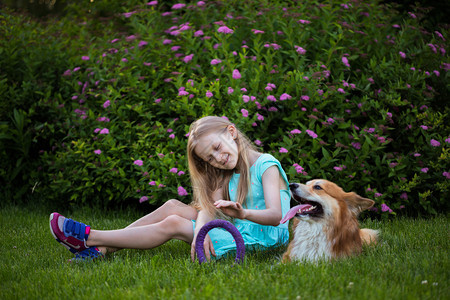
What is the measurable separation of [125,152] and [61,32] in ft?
9.07

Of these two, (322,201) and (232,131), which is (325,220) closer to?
(322,201)

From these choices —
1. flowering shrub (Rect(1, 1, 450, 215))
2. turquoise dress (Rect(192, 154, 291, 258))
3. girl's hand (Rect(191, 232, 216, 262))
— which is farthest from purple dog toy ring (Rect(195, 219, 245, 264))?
flowering shrub (Rect(1, 1, 450, 215))

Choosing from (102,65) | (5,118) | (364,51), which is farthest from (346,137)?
(5,118)

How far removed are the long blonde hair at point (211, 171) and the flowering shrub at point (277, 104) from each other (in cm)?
104

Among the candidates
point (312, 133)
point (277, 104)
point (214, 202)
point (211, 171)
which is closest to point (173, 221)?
point (214, 202)

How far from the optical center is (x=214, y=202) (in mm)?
3475

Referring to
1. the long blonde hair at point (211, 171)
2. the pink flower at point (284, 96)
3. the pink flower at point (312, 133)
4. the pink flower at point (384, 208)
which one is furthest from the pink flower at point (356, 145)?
the long blonde hair at point (211, 171)

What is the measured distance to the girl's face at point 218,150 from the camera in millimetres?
3395

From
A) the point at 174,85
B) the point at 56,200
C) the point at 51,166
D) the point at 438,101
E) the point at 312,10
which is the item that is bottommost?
the point at 56,200

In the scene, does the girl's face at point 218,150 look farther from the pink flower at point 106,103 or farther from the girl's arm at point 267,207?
the pink flower at point 106,103

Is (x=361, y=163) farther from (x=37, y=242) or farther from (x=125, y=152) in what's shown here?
(x=37, y=242)

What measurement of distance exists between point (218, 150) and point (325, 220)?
34.6 inches

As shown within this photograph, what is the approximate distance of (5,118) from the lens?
6035 millimetres

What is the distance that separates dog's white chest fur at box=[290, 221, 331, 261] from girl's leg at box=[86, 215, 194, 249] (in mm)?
818
